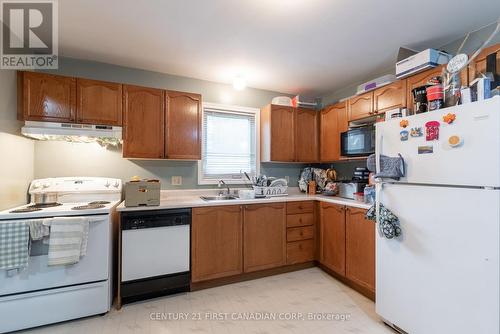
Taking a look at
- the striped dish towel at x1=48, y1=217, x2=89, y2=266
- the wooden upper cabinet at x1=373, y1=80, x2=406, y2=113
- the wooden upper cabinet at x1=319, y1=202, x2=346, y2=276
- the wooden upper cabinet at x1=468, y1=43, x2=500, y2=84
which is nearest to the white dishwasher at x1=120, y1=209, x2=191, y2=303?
the striped dish towel at x1=48, y1=217, x2=89, y2=266

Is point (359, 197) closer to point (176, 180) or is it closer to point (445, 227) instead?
point (445, 227)

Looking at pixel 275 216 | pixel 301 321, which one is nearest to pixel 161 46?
pixel 275 216

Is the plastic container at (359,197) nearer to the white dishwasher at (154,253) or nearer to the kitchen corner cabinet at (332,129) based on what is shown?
the kitchen corner cabinet at (332,129)

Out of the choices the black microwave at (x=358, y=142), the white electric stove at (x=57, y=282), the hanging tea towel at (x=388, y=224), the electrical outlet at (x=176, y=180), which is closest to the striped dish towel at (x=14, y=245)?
the white electric stove at (x=57, y=282)

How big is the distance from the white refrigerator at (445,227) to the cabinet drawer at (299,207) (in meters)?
1.17

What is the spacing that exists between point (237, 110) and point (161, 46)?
1.30 m

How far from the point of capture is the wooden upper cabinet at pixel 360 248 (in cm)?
225

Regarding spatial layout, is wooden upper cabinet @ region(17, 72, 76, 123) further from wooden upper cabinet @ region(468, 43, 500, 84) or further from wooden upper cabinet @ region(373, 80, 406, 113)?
wooden upper cabinet @ region(468, 43, 500, 84)

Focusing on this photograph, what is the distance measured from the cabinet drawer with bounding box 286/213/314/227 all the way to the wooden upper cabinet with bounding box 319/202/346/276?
0.14 m

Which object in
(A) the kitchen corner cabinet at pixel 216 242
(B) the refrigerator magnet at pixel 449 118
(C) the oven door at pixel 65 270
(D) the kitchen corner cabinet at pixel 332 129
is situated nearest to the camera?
(B) the refrigerator magnet at pixel 449 118

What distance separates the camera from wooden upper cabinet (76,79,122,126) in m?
2.32

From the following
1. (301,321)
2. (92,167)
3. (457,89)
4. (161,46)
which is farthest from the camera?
(92,167)

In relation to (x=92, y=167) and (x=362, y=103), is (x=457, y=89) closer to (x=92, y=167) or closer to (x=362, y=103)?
(x=362, y=103)

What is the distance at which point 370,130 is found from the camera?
2648mm
